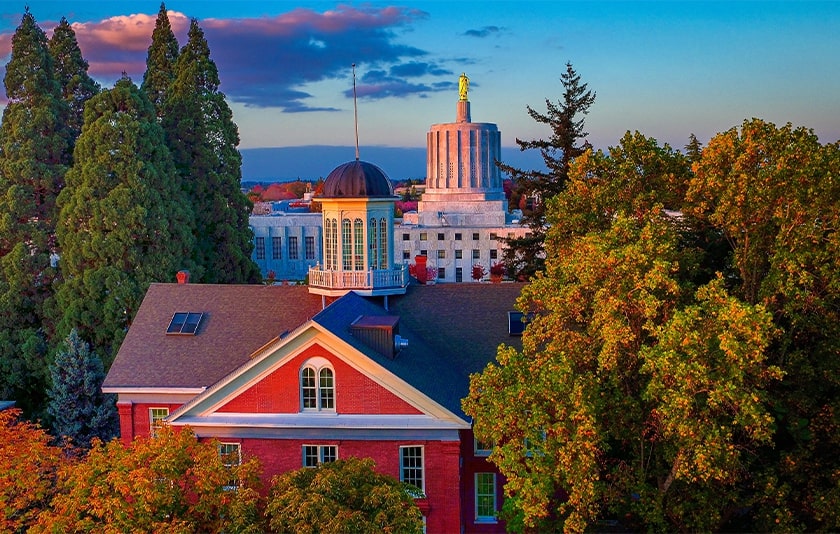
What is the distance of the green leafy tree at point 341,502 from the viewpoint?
21.0m

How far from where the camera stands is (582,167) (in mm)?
28172

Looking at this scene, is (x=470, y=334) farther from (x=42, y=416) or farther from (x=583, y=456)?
(x=42, y=416)

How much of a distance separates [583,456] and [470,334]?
41.5 ft

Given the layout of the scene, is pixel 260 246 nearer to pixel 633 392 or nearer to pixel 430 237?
pixel 430 237

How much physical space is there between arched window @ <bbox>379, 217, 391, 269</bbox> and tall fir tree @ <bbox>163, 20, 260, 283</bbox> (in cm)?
1988

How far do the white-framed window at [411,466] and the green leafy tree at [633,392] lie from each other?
4349 millimetres

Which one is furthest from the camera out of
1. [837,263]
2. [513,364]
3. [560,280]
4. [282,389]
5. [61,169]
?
[61,169]

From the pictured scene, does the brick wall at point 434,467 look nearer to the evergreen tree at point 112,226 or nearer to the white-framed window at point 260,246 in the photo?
the evergreen tree at point 112,226

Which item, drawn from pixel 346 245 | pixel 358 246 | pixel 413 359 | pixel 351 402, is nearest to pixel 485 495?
pixel 413 359

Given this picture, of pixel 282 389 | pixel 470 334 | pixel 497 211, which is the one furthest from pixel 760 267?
pixel 497 211

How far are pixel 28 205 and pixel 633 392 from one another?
35.8 m

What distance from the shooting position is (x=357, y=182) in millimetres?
35750

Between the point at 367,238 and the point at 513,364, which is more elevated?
the point at 367,238

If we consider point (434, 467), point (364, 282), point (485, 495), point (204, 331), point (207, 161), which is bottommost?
point (485, 495)
